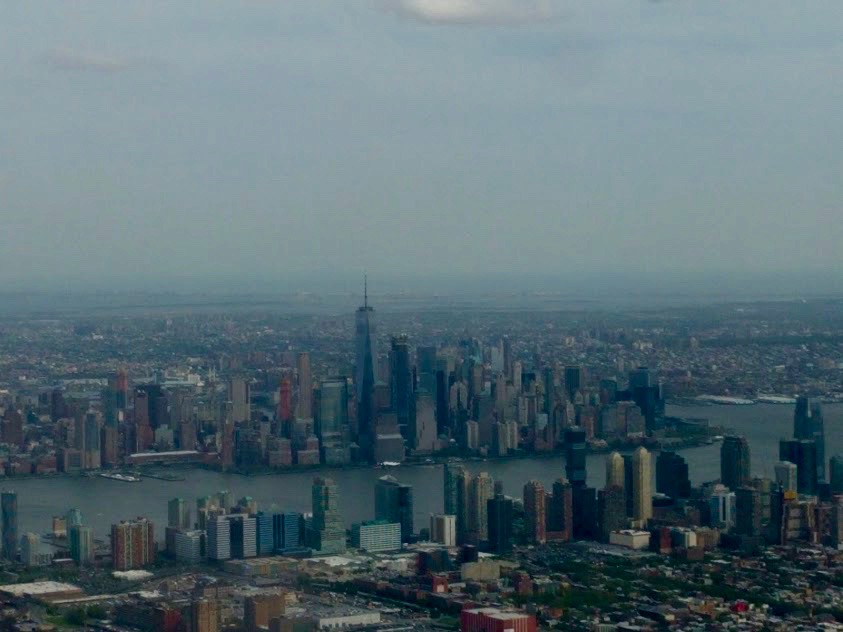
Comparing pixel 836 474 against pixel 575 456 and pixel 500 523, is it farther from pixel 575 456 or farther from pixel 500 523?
pixel 500 523

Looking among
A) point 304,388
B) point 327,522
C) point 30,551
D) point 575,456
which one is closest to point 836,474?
point 575,456

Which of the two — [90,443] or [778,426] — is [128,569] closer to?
[90,443]

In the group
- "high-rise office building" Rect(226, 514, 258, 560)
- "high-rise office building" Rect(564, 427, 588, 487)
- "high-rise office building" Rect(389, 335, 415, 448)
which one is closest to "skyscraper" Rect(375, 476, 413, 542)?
"high-rise office building" Rect(226, 514, 258, 560)

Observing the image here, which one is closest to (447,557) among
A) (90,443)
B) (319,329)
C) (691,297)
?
(90,443)

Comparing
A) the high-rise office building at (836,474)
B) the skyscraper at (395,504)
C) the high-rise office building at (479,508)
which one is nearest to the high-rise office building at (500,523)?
the high-rise office building at (479,508)

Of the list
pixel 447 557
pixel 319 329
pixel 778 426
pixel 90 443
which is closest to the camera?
pixel 447 557

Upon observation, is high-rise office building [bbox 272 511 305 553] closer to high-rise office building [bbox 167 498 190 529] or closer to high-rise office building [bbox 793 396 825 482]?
high-rise office building [bbox 167 498 190 529]

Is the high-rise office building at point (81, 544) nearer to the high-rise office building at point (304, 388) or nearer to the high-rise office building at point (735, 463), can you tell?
the high-rise office building at point (735, 463)
